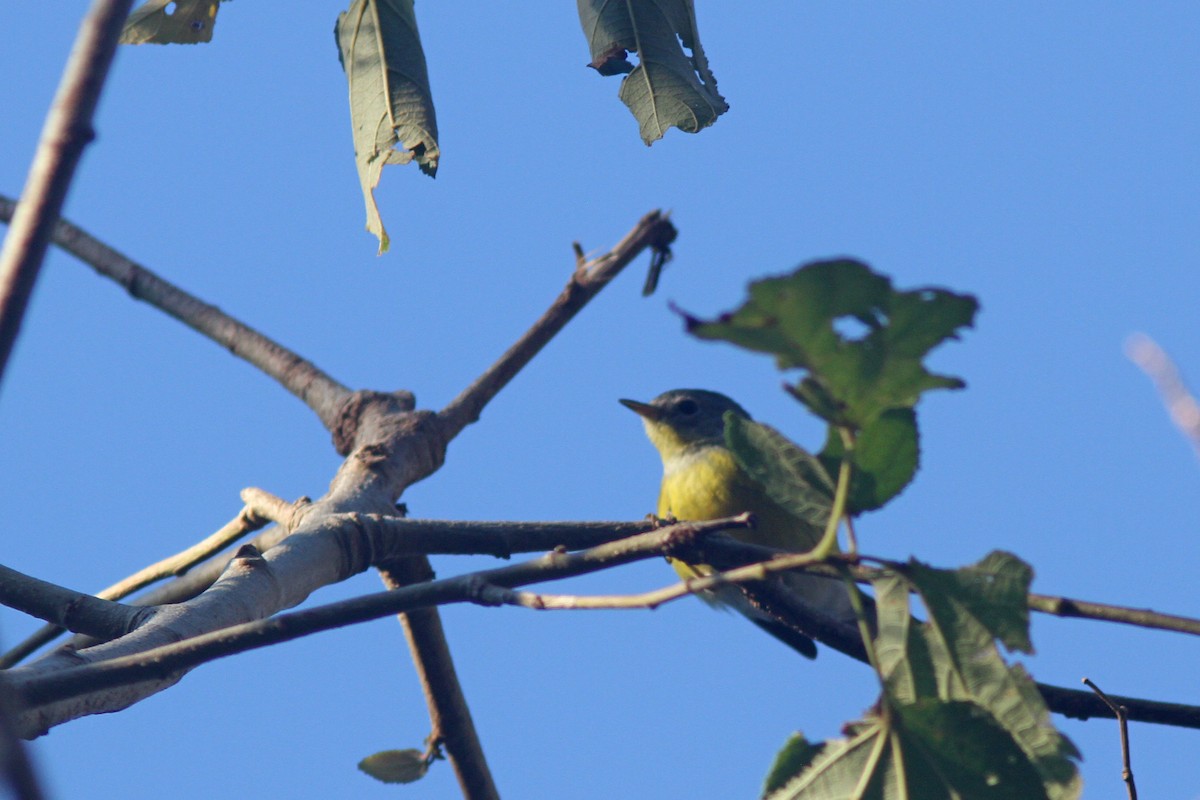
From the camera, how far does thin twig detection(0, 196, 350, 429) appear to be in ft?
14.3

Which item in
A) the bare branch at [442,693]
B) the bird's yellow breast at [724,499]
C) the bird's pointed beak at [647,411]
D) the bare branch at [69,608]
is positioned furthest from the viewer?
the bird's pointed beak at [647,411]

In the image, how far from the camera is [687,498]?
5.02 metres

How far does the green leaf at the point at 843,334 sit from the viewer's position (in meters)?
1.47

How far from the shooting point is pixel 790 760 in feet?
5.89

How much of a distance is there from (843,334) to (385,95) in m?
2.18

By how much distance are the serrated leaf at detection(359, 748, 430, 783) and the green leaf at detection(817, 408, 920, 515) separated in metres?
2.24

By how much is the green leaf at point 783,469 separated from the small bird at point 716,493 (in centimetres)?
251

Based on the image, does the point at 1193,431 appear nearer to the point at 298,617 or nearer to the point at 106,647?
the point at 298,617

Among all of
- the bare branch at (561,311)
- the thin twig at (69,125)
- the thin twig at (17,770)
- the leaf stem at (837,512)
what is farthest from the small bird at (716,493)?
the thin twig at (17,770)

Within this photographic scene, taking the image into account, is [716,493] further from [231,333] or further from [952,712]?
[952,712]

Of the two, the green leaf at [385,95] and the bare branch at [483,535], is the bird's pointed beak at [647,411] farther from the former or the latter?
the bare branch at [483,535]

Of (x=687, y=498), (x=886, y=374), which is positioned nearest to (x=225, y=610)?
(x=886, y=374)

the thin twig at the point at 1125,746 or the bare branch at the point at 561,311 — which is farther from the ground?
the bare branch at the point at 561,311

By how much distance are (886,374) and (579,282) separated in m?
2.25
